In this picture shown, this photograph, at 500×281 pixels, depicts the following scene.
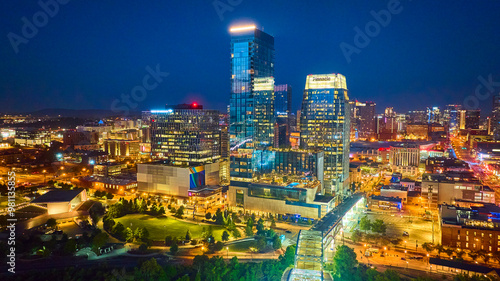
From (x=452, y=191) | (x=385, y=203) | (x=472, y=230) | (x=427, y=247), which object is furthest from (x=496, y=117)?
(x=427, y=247)

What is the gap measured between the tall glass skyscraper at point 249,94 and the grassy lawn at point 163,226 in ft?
78.5

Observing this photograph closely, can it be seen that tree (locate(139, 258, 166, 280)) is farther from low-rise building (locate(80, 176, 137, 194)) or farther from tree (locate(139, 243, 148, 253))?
low-rise building (locate(80, 176, 137, 194))

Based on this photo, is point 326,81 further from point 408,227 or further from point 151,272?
point 151,272

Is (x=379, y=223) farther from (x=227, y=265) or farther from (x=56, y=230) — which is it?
(x=56, y=230)

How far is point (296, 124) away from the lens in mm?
89250

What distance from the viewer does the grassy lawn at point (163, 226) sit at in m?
31.3

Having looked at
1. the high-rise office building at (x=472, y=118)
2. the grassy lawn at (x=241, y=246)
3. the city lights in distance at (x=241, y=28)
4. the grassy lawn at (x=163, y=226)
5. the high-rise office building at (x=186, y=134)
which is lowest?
the grassy lawn at (x=241, y=246)

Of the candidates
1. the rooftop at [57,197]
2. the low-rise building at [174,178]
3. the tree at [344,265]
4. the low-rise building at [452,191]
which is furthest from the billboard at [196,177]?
the low-rise building at [452,191]

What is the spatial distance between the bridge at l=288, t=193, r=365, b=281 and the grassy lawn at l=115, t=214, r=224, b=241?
927 centimetres

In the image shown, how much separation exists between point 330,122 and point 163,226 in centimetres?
2627

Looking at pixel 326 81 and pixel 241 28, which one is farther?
pixel 241 28

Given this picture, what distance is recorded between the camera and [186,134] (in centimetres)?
4578

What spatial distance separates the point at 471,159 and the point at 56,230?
84583 mm

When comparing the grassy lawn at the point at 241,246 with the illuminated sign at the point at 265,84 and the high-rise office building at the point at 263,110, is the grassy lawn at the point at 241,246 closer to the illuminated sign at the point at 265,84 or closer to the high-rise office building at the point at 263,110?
the high-rise office building at the point at 263,110
